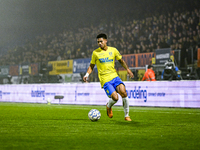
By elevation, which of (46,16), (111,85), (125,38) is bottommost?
(111,85)

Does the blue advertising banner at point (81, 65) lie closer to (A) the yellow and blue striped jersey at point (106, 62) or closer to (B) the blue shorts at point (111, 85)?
(A) the yellow and blue striped jersey at point (106, 62)

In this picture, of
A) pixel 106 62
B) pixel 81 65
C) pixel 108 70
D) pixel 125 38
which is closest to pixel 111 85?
pixel 108 70

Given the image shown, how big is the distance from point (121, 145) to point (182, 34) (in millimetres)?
18238

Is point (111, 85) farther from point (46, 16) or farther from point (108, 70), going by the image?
point (46, 16)

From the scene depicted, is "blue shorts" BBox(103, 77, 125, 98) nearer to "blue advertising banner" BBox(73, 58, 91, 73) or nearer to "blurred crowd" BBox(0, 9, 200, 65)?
"blurred crowd" BBox(0, 9, 200, 65)

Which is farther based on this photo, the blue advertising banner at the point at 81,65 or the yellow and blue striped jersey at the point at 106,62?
the blue advertising banner at the point at 81,65

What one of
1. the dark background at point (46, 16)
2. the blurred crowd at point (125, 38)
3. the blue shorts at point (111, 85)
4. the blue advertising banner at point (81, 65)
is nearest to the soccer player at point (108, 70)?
the blue shorts at point (111, 85)

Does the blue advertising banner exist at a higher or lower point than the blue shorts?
higher

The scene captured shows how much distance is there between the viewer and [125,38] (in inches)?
993

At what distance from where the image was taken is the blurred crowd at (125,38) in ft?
68.9

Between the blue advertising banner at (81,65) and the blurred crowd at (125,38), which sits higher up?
the blurred crowd at (125,38)

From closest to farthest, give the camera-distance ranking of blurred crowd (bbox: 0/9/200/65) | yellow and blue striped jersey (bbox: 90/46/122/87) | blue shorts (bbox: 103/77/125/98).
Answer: blue shorts (bbox: 103/77/125/98), yellow and blue striped jersey (bbox: 90/46/122/87), blurred crowd (bbox: 0/9/200/65)

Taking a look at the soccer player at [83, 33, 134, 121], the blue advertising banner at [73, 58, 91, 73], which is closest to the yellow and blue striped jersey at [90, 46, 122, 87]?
the soccer player at [83, 33, 134, 121]

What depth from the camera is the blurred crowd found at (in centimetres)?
2100
